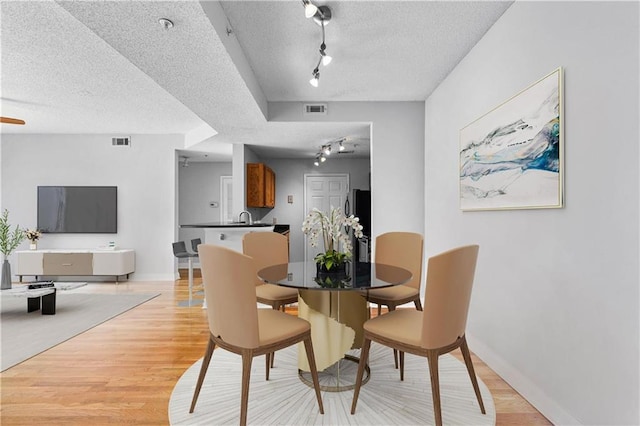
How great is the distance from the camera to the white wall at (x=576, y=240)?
56.3 inches

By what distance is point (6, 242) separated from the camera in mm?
4969

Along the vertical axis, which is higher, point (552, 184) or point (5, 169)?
point (5, 169)

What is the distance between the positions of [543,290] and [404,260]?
3.48ft

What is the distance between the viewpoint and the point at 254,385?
2.25 m

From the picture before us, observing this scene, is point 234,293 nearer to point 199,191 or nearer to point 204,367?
point 204,367

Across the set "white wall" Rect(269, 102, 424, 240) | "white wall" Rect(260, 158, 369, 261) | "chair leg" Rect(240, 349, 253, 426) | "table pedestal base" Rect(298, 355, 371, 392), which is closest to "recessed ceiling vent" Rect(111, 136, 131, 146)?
"white wall" Rect(260, 158, 369, 261)

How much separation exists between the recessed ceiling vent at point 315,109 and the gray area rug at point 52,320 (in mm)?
3412

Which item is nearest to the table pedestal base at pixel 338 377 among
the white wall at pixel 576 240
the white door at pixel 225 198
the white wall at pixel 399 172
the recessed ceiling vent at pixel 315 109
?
the white wall at pixel 576 240

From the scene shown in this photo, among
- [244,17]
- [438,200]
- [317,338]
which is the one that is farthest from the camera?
[438,200]

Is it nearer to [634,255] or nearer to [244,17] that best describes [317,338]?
[634,255]

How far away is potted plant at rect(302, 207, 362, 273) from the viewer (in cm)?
233

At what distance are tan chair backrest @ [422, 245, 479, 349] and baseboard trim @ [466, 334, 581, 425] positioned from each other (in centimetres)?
74

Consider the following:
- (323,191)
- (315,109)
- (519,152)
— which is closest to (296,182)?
(323,191)

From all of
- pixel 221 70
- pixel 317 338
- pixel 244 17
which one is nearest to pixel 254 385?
pixel 317 338
